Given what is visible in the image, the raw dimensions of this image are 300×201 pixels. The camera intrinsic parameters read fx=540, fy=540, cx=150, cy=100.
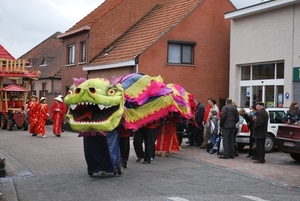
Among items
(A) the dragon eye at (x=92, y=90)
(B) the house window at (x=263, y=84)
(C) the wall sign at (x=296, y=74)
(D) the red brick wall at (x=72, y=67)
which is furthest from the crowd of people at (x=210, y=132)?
(D) the red brick wall at (x=72, y=67)

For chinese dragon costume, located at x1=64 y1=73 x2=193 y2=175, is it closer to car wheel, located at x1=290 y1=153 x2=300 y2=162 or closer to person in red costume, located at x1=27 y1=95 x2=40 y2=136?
car wheel, located at x1=290 y1=153 x2=300 y2=162

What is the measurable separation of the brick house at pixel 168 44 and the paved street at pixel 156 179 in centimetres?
1031

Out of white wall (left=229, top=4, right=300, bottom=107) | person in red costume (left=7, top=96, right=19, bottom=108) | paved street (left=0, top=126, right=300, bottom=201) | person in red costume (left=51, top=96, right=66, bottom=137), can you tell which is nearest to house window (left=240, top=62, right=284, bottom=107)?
white wall (left=229, top=4, right=300, bottom=107)

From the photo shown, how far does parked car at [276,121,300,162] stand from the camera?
1483 centimetres

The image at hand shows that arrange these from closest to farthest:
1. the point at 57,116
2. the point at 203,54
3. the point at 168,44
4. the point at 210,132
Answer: the point at 210,132, the point at 57,116, the point at 168,44, the point at 203,54

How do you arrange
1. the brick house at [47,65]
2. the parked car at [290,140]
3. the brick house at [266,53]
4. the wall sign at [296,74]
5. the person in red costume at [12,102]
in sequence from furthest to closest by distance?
the brick house at [47,65] < the person in red costume at [12,102] < the brick house at [266,53] < the wall sign at [296,74] < the parked car at [290,140]

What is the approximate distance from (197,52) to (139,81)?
46.1 ft

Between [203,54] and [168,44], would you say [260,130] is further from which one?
[203,54]

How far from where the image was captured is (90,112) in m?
11.2

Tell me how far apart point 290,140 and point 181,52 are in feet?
42.5

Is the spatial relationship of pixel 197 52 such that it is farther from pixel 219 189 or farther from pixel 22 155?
pixel 219 189

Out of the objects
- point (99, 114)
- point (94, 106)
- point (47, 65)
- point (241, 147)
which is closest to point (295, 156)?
point (241, 147)

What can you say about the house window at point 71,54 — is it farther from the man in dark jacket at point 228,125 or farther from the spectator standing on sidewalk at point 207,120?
the man in dark jacket at point 228,125

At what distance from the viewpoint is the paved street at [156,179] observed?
32.4 feet
